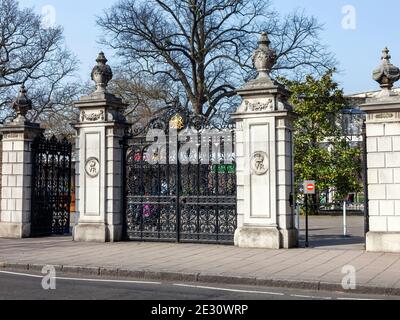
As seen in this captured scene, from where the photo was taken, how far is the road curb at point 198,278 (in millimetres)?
9141

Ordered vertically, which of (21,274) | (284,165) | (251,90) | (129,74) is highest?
(129,74)

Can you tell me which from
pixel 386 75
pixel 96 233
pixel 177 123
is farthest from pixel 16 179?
pixel 386 75

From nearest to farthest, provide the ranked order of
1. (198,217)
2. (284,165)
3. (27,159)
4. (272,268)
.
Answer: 1. (272,268)
2. (284,165)
3. (198,217)
4. (27,159)

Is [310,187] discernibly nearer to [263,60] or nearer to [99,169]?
[263,60]

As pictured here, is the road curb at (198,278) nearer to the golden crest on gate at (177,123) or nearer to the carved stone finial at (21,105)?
the golden crest on gate at (177,123)

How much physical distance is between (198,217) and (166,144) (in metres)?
2.35

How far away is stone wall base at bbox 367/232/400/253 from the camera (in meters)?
13.3

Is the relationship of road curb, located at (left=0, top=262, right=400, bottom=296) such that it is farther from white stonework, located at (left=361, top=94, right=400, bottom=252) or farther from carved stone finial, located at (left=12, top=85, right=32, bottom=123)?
carved stone finial, located at (left=12, top=85, right=32, bottom=123)

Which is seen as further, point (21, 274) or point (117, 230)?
point (117, 230)

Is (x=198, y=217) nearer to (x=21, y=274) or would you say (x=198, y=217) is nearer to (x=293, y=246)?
(x=293, y=246)

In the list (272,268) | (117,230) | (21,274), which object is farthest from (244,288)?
(117,230)

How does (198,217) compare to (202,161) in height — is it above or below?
below

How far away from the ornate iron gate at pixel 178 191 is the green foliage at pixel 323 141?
1767cm

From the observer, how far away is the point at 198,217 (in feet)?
51.3
